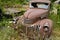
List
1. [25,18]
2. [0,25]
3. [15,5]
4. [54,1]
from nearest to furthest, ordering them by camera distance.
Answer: [25,18], [0,25], [15,5], [54,1]

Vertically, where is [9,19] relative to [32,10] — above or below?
below

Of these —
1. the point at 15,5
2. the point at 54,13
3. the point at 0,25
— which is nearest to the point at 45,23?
the point at 0,25

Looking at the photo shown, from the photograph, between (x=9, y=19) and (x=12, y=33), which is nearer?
(x=12, y=33)

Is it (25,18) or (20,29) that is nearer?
(20,29)

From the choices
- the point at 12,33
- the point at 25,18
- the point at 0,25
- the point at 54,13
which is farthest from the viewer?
the point at 54,13

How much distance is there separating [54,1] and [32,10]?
6156 mm

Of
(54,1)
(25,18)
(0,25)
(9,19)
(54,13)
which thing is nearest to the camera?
(25,18)

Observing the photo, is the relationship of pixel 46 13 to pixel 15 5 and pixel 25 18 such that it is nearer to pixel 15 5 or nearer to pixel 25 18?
pixel 25 18

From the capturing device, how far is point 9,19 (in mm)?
12539

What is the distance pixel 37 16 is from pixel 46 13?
613mm

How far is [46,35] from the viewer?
9.65 m

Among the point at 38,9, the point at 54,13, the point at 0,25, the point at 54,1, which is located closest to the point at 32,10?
the point at 38,9

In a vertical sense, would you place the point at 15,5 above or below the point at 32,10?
below

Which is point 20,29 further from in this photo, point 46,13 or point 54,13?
point 54,13
